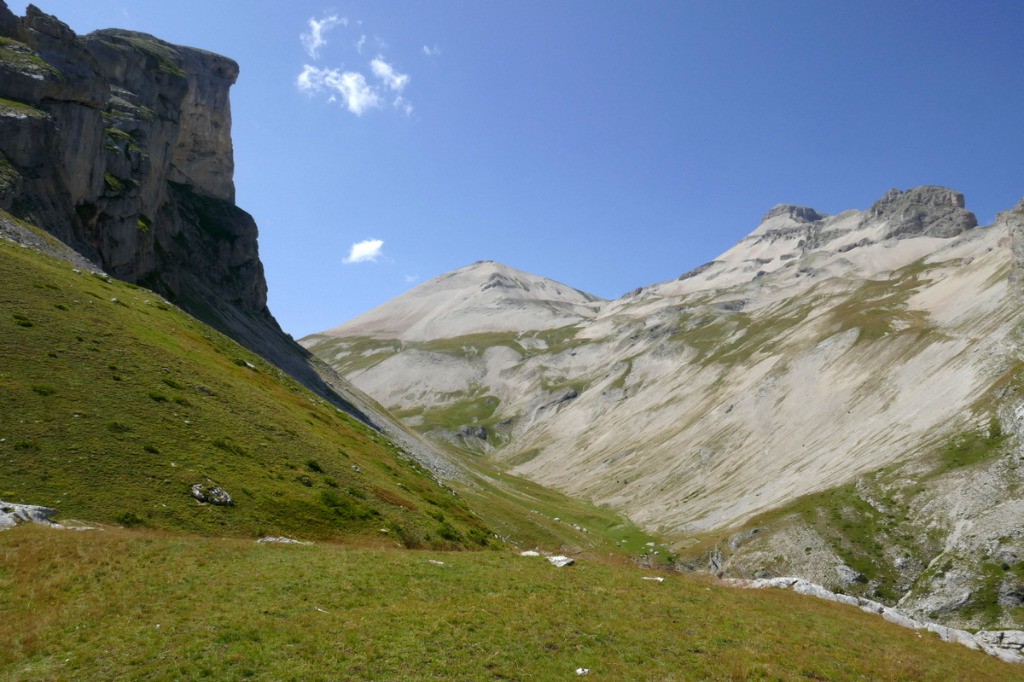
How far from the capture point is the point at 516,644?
18703 millimetres

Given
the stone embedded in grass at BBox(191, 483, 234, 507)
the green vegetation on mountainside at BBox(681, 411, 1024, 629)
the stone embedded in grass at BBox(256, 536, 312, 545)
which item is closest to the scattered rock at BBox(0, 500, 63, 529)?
the stone embedded in grass at BBox(191, 483, 234, 507)

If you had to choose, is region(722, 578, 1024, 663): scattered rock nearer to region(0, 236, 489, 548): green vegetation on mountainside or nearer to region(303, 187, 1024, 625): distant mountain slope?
region(0, 236, 489, 548): green vegetation on mountainside

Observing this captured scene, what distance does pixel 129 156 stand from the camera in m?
93.6

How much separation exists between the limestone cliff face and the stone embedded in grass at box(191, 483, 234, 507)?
54.7m

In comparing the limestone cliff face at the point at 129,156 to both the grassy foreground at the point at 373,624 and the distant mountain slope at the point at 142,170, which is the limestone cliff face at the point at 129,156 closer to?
the distant mountain slope at the point at 142,170

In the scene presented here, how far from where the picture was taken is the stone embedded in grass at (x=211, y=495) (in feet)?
93.1

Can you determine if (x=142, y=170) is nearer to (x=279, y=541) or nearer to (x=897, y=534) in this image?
(x=279, y=541)

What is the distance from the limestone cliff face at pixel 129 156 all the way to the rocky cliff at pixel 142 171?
215 millimetres

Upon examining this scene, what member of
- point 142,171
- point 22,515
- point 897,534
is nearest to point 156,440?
point 22,515

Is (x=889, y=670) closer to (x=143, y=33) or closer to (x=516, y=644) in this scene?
(x=516, y=644)

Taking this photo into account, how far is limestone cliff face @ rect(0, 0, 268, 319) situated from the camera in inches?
2820

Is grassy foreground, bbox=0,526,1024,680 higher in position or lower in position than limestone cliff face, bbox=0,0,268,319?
lower

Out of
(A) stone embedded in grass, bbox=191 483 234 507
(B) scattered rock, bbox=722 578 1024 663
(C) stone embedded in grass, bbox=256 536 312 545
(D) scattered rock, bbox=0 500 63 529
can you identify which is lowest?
(C) stone embedded in grass, bbox=256 536 312 545

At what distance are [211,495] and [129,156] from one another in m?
86.2
